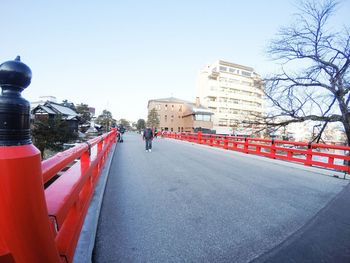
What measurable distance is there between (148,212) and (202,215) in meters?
0.92

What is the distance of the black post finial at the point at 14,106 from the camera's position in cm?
100

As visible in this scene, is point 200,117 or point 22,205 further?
point 200,117

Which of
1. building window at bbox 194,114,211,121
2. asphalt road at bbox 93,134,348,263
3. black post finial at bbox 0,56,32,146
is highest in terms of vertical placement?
building window at bbox 194,114,211,121

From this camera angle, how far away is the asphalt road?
2.57 m

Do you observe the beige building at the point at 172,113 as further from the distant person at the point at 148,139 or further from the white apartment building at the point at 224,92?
the distant person at the point at 148,139

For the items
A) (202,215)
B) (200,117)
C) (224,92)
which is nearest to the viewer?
(202,215)

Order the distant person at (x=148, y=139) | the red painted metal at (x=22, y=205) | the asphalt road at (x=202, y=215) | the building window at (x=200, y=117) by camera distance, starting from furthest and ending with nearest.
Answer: the building window at (x=200, y=117), the distant person at (x=148, y=139), the asphalt road at (x=202, y=215), the red painted metal at (x=22, y=205)

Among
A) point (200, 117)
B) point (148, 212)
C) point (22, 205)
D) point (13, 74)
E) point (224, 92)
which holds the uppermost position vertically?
point (224, 92)

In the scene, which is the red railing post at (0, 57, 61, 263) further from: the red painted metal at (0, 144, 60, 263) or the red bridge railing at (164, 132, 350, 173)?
the red bridge railing at (164, 132, 350, 173)

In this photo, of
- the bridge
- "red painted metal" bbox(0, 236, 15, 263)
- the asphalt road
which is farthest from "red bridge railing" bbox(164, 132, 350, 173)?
"red painted metal" bbox(0, 236, 15, 263)

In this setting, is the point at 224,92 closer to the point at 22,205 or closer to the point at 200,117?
the point at 200,117

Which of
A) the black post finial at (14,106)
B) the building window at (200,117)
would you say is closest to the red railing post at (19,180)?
the black post finial at (14,106)

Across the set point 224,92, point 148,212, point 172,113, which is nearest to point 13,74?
point 148,212

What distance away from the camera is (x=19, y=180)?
97 centimetres
